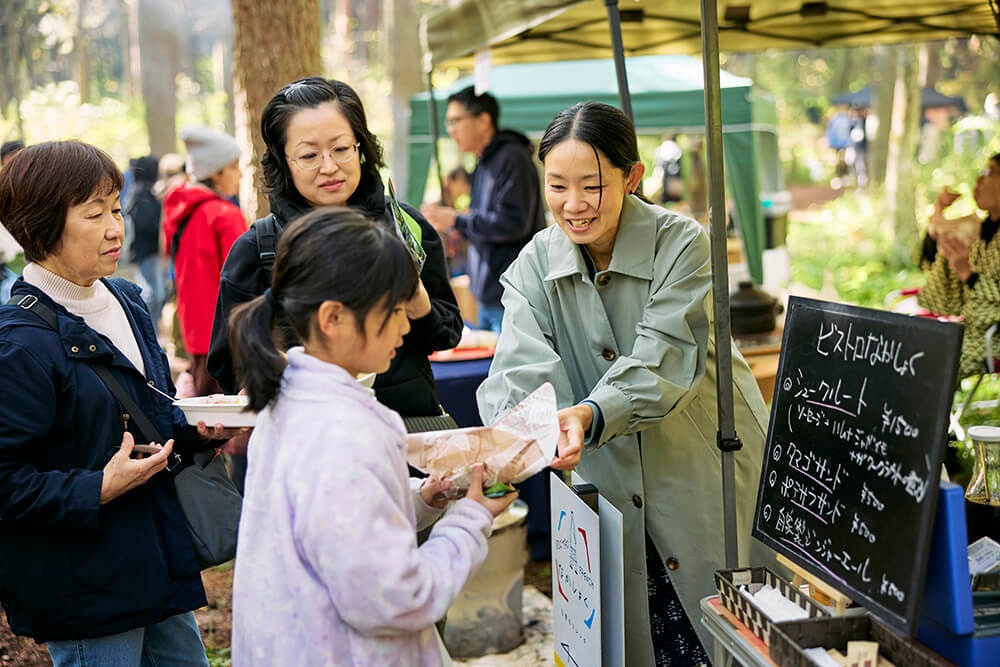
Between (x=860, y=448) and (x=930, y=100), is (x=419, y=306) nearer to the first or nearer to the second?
(x=860, y=448)

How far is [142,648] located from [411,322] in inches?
38.1

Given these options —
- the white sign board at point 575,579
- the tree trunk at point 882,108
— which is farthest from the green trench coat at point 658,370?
the tree trunk at point 882,108

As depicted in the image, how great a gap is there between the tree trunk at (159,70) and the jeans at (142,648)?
20375 mm

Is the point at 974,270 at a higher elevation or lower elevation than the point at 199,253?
lower

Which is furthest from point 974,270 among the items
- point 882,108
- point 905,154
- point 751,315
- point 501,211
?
point 882,108

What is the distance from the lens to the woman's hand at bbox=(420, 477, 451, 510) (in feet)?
5.83

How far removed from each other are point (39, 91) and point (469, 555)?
21.0 meters

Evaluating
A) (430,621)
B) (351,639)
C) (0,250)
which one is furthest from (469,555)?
(0,250)

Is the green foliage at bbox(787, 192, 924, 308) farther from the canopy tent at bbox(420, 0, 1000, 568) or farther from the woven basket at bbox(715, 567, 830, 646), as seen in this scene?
the woven basket at bbox(715, 567, 830, 646)

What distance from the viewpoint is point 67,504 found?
75.0 inches

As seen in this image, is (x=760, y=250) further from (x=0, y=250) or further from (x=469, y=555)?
(x=469, y=555)

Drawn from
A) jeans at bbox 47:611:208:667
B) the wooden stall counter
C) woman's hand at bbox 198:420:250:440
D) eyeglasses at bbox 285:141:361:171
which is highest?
eyeglasses at bbox 285:141:361:171

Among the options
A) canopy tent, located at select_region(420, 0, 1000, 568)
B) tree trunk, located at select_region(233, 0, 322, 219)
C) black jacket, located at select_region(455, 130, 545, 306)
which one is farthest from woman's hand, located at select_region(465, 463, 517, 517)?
black jacket, located at select_region(455, 130, 545, 306)

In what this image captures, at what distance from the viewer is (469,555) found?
158 cm
